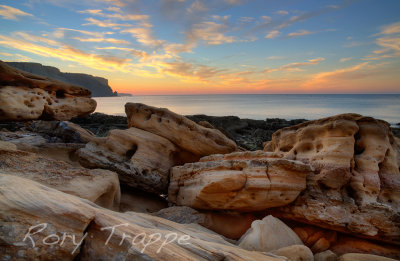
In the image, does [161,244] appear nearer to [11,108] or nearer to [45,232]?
[45,232]

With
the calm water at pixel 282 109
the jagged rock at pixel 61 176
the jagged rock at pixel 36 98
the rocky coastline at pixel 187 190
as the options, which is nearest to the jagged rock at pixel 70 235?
the rocky coastline at pixel 187 190

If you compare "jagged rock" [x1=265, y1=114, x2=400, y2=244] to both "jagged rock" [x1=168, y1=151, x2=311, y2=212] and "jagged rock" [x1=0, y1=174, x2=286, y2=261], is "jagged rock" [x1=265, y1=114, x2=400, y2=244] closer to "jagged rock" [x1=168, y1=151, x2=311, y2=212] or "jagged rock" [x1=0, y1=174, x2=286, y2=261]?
"jagged rock" [x1=168, y1=151, x2=311, y2=212]

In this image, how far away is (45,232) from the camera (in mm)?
2543

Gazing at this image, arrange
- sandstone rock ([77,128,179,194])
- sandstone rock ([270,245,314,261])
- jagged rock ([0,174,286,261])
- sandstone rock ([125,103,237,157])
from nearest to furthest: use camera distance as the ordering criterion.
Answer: jagged rock ([0,174,286,261]) < sandstone rock ([270,245,314,261]) < sandstone rock ([77,128,179,194]) < sandstone rock ([125,103,237,157])

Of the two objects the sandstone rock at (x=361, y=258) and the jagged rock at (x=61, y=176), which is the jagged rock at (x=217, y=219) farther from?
the sandstone rock at (x=361, y=258)

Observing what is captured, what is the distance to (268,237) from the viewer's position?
450cm

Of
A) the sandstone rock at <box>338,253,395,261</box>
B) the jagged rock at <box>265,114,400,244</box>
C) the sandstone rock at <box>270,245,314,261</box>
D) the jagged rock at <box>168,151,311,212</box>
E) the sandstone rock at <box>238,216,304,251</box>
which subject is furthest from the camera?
the jagged rock at <box>168,151,311,212</box>

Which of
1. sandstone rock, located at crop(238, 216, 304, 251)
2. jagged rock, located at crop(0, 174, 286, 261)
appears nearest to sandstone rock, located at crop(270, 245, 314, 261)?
sandstone rock, located at crop(238, 216, 304, 251)

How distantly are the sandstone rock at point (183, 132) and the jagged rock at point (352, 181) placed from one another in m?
2.74

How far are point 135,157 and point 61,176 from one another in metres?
2.65

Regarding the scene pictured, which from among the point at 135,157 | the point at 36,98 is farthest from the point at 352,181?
the point at 36,98

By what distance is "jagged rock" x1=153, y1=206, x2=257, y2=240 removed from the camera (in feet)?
18.1

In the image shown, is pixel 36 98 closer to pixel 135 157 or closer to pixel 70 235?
pixel 135 157

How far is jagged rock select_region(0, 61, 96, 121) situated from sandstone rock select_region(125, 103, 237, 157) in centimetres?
363
